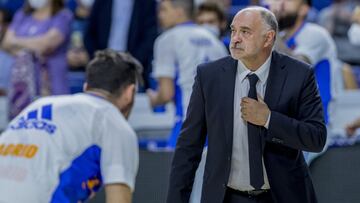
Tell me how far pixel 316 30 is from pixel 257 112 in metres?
2.45

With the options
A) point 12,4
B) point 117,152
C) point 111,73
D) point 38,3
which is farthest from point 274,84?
point 12,4

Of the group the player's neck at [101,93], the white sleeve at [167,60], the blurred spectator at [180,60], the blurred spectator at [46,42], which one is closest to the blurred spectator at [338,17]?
the blurred spectator at [46,42]

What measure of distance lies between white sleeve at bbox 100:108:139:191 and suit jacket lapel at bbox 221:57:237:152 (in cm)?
45

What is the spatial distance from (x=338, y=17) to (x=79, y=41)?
2641 mm

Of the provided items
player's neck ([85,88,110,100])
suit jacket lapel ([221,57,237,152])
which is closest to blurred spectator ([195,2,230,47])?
player's neck ([85,88,110,100])

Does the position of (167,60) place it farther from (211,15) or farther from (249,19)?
(249,19)

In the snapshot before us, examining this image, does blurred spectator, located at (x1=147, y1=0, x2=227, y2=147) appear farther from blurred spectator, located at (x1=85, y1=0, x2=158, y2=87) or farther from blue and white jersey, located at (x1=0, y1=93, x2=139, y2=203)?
blue and white jersey, located at (x1=0, y1=93, x2=139, y2=203)

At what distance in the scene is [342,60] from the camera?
409 inches

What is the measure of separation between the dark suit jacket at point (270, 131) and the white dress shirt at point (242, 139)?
0.02 metres

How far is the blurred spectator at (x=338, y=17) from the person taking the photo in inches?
412

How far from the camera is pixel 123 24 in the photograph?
916 cm

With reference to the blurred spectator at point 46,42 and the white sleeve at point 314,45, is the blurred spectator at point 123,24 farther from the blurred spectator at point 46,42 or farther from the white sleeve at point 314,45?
the white sleeve at point 314,45

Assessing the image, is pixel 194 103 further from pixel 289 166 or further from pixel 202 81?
pixel 289 166

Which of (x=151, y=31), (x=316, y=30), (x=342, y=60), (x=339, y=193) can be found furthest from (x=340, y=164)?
(x=342, y=60)
